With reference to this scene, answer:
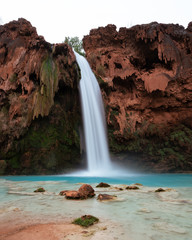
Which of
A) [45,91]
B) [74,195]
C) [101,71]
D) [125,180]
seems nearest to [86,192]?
[74,195]

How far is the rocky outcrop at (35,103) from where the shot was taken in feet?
39.1

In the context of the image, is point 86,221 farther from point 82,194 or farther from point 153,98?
point 153,98

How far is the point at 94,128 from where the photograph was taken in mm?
15031

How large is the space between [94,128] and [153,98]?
580 cm

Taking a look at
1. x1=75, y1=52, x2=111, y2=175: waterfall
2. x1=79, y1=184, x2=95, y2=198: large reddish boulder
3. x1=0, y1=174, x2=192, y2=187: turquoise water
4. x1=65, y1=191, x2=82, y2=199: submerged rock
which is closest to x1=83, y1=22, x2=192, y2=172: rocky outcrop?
x1=75, y1=52, x2=111, y2=175: waterfall

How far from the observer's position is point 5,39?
14539 millimetres

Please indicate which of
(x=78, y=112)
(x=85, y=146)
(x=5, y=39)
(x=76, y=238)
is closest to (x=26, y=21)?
(x=5, y=39)

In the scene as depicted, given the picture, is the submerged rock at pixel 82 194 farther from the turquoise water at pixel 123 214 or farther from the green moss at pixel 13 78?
A: the green moss at pixel 13 78

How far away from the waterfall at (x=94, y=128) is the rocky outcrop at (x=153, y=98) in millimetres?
985

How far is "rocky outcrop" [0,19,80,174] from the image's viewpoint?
469 inches

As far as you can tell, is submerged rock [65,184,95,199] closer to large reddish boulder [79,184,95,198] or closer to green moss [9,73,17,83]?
large reddish boulder [79,184,95,198]

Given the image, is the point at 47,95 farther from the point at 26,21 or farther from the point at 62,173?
the point at 26,21

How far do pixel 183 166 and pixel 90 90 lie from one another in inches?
374

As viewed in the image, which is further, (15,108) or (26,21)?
(26,21)
